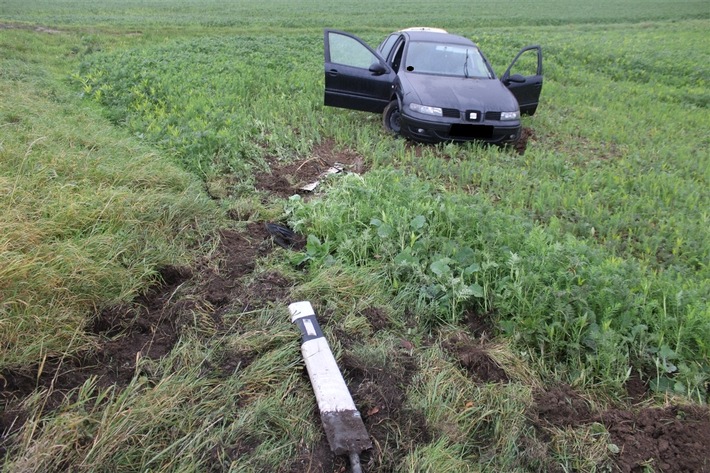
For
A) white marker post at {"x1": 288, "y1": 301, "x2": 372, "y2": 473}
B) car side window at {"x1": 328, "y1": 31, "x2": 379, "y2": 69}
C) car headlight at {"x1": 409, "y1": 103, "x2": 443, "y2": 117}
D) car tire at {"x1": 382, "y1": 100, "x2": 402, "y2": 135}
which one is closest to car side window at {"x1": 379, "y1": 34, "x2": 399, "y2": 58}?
car side window at {"x1": 328, "y1": 31, "x2": 379, "y2": 69}

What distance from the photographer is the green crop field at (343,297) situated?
87.2 inches

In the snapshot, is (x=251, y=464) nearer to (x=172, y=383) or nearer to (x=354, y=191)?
(x=172, y=383)

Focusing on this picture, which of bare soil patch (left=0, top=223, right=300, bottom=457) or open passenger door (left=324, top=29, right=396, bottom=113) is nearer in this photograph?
bare soil patch (left=0, top=223, right=300, bottom=457)

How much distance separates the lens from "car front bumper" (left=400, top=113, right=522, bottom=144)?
6.43m

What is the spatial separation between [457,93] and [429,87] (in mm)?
432

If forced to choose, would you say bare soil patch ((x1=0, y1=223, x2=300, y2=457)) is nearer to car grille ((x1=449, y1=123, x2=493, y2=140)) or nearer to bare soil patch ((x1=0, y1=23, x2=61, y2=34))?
car grille ((x1=449, y1=123, x2=493, y2=140))

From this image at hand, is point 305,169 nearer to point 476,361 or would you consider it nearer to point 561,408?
point 476,361

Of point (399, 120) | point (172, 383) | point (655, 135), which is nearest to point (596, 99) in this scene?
point (655, 135)

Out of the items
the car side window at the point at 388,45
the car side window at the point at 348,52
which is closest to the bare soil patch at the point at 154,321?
the car side window at the point at 348,52

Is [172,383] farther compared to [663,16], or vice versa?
[663,16]

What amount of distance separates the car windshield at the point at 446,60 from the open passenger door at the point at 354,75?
60 cm

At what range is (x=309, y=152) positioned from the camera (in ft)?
20.5

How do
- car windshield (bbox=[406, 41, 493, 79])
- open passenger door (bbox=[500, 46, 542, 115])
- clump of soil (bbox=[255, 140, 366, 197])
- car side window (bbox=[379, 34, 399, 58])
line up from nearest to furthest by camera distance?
clump of soil (bbox=[255, 140, 366, 197]) → car windshield (bbox=[406, 41, 493, 79]) → open passenger door (bbox=[500, 46, 542, 115]) → car side window (bbox=[379, 34, 399, 58])

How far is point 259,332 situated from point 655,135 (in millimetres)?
7478
